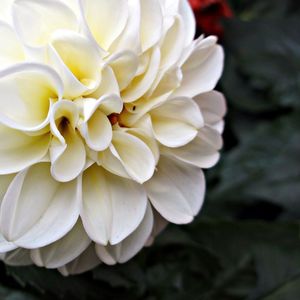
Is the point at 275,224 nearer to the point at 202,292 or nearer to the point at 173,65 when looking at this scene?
the point at 202,292

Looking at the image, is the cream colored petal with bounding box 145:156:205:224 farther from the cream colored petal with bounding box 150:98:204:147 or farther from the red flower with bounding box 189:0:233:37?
the red flower with bounding box 189:0:233:37

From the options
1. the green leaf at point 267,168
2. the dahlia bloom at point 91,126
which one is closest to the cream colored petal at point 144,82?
the dahlia bloom at point 91,126

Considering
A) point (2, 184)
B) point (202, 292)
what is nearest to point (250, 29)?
point (202, 292)

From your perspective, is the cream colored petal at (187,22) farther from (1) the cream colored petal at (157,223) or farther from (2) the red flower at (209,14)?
(2) the red flower at (209,14)

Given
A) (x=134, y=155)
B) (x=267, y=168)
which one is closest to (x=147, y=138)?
(x=134, y=155)

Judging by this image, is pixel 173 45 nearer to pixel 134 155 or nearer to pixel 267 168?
pixel 134 155

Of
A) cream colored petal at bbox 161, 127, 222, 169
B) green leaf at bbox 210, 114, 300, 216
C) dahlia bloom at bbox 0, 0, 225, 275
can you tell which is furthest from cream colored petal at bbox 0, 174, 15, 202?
green leaf at bbox 210, 114, 300, 216

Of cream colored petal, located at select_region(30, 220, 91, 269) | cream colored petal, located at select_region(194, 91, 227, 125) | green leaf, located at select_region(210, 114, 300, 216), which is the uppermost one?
cream colored petal, located at select_region(194, 91, 227, 125)
